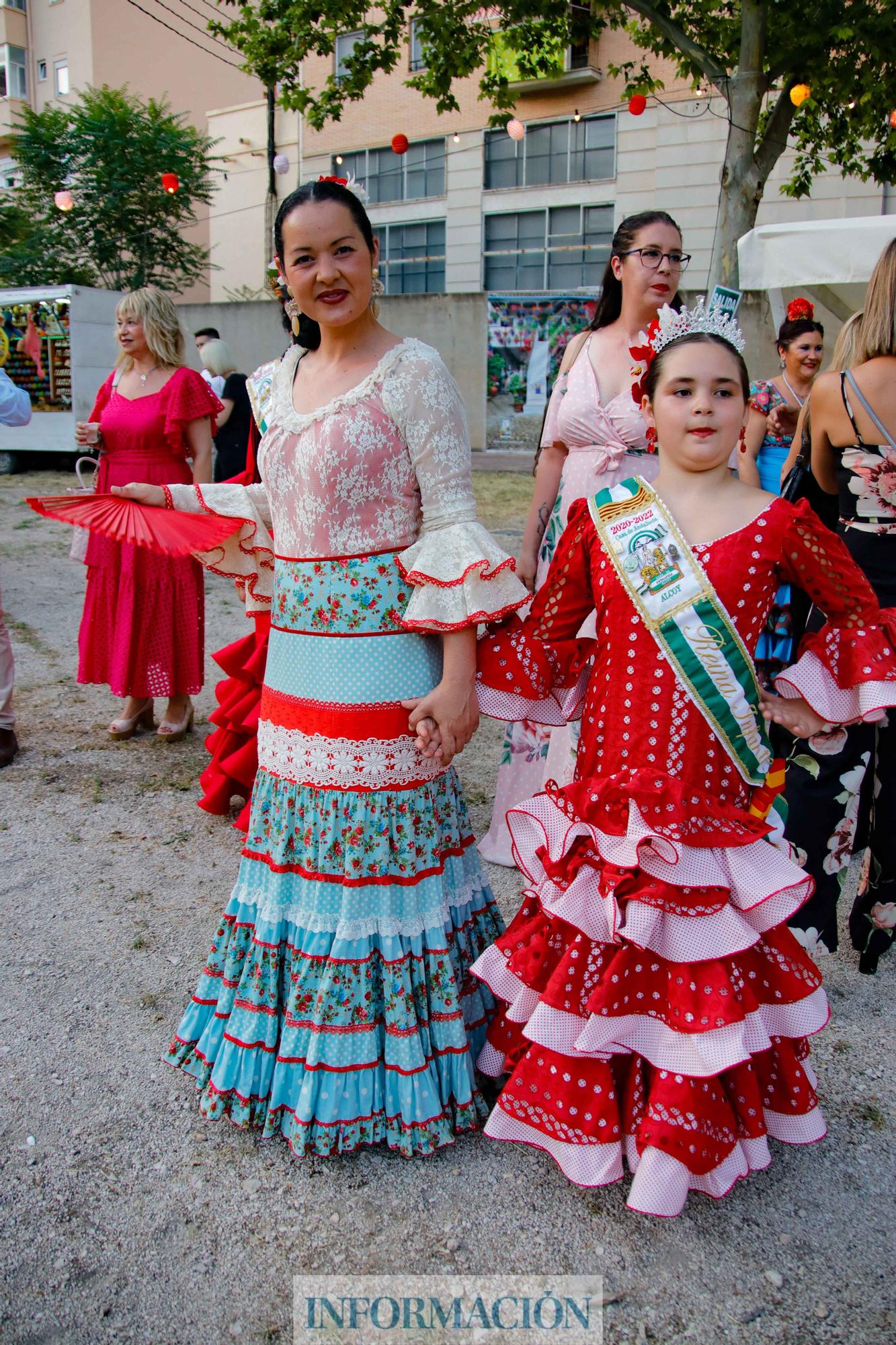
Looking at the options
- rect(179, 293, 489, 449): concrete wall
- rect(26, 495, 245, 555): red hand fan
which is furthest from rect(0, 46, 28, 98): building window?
rect(26, 495, 245, 555): red hand fan

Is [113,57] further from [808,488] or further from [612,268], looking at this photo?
[808,488]

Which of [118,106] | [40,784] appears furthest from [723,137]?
[40,784]

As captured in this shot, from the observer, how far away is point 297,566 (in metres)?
2.16

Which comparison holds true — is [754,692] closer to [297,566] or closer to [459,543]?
[459,543]

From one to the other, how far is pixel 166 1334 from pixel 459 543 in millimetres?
1580

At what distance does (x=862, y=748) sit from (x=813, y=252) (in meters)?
4.33

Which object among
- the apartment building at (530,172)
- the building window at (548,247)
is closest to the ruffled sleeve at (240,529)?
the apartment building at (530,172)

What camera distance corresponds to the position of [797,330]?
529cm

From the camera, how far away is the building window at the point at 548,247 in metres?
20.2

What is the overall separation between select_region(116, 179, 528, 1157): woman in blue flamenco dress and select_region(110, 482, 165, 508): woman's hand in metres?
0.31

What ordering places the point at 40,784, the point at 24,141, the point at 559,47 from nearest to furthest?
the point at 40,784, the point at 559,47, the point at 24,141

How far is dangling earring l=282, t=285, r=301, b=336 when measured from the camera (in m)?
2.20

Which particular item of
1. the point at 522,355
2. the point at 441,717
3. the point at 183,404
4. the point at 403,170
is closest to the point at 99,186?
the point at 403,170

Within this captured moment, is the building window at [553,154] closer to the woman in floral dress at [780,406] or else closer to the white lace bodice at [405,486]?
the woman in floral dress at [780,406]
